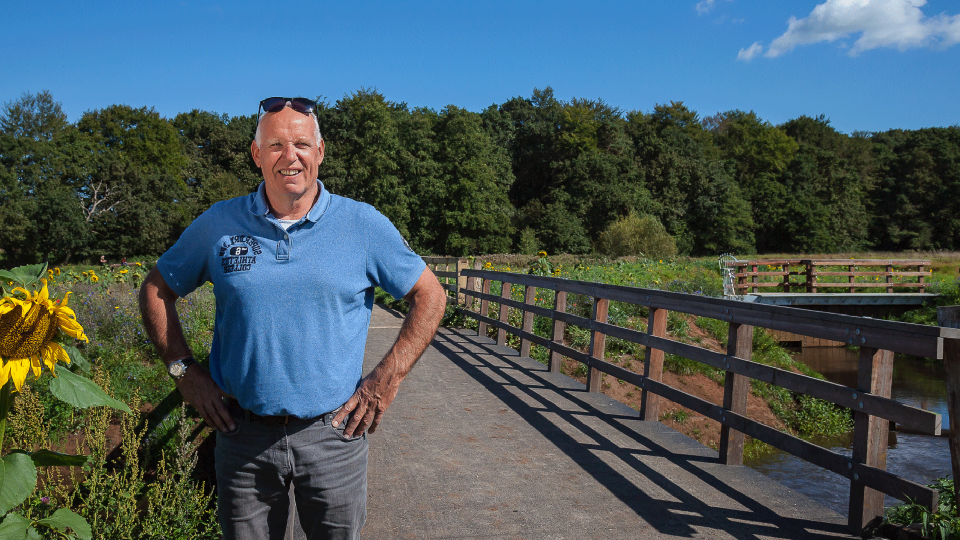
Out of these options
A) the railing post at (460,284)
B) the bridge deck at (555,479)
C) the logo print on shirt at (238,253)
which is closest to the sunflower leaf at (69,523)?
the logo print on shirt at (238,253)

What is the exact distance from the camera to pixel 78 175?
50750 millimetres

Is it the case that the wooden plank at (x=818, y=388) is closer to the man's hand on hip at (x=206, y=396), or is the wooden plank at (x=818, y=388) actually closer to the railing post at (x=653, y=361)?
the railing post at (x=653, y=361)

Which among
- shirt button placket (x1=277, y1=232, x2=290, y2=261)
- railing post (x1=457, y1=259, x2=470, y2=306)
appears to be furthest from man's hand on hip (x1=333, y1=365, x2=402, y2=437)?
railing post (x1=457, y1=259, x2=470, y2=306)

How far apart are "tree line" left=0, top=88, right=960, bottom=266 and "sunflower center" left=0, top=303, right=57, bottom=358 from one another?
45.7 metres

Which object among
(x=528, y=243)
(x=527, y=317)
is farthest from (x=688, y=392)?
(x=528, y=243)

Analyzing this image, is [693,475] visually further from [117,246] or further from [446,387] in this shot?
[117,246]

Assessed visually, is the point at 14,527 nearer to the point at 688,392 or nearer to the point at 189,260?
the point at 189,260

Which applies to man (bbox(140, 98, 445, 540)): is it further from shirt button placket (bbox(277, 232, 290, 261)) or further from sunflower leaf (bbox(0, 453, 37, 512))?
sunflower leaf (bbox(0, 453, 37, 512))

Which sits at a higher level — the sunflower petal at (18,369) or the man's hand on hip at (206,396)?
the sunflower petal at (18,369)

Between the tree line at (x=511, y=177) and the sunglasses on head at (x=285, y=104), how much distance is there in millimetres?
45223

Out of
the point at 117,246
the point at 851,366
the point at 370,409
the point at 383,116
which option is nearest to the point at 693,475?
the point at 370,409

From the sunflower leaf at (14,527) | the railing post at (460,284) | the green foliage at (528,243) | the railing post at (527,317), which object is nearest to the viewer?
the sunflower leaf at (14,527)

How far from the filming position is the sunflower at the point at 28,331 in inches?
71.8

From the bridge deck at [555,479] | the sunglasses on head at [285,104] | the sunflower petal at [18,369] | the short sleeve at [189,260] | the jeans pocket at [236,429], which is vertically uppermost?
the sunglasses on head at [285,104]
